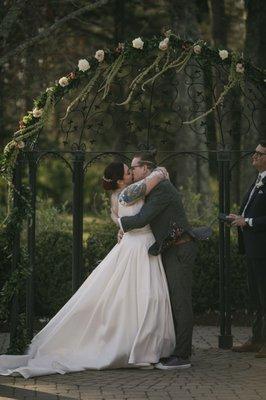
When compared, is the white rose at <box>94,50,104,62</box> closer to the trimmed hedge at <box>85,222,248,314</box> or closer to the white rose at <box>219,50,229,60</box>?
the white rose at <box>219,50,229,60</box>

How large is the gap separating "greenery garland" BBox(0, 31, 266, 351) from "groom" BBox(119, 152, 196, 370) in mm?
865

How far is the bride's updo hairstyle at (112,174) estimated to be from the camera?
9664mm

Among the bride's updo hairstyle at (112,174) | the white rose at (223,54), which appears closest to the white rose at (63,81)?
the bride's updo hairstyle at (112,174)

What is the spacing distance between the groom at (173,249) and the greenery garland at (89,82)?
2.84 feet

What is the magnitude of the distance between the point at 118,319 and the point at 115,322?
0.13ft

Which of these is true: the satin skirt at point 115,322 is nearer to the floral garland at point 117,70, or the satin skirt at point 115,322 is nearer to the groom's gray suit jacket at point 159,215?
the groom's gray suit jacket at point 159,215

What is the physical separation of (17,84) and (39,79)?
3.18 feet

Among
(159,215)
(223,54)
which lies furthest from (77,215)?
(223,54)

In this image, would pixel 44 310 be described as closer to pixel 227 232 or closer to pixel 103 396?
pixel 227 232

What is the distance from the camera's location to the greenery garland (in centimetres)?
949

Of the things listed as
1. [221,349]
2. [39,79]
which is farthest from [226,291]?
[39,79]

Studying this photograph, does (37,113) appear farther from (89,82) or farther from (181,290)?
(181,290)

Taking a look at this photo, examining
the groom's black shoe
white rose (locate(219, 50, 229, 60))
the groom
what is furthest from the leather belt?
white rose (locate(219, 50, 229, 60))

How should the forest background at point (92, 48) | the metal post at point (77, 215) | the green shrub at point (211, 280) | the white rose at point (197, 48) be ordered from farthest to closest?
1. the forest background at point (92, 48)
2. the green shrub at point (211, 280)
3. the metal post at point (77, 215)
4. the white rose at point (197, 48)
